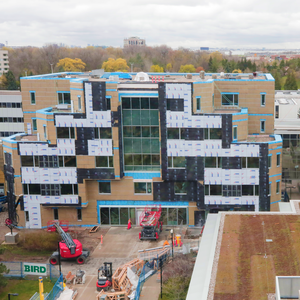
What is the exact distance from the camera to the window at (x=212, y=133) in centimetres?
5144

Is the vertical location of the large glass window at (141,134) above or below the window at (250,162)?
above

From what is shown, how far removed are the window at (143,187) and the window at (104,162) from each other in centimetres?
381

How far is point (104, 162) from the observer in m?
53.6

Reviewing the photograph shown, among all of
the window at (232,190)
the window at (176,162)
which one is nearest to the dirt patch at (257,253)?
the window at (232,190)

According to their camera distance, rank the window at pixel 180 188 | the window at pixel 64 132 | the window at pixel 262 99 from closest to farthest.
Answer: the window at pixel 64 132
the window at pixel 180 188
the window at pixel 262 99

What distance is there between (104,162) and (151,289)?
17.3m

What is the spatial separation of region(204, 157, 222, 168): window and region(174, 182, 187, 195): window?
360 centimetres

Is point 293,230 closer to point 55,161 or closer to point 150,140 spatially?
point 150,140

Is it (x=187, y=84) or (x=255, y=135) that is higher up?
(x=187, y=84)

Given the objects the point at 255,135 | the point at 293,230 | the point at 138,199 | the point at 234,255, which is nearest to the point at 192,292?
the point at 234,255

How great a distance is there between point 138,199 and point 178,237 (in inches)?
329

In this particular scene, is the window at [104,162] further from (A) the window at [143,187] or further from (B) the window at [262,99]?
(B) the window at [262,99]

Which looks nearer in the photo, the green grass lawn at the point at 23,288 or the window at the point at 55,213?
the green grass lawn at the point at 23,288

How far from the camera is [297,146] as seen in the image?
210ft
